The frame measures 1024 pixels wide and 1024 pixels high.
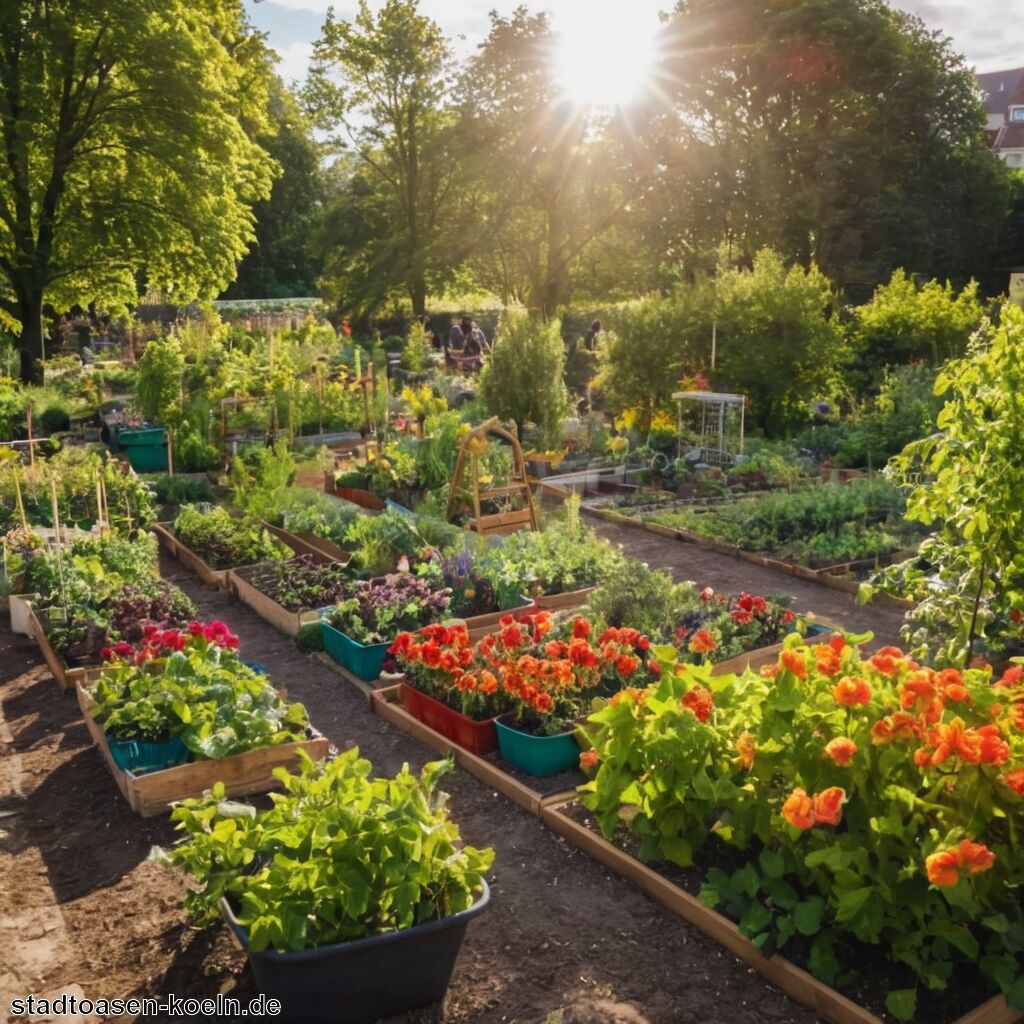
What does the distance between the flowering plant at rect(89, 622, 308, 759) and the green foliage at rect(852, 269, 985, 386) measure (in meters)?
11.5

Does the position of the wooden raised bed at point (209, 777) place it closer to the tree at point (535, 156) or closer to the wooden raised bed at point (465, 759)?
the wooden raised bed at point (465, 759)

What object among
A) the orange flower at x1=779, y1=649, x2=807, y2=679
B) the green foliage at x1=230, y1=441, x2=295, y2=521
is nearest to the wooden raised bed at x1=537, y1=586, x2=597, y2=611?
the green foliage at x1=230, y1=441, x2=295, y2=521

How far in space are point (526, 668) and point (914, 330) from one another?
11398 millimetres

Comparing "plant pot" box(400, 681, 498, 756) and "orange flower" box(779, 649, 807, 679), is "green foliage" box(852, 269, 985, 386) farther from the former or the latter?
"orange flower" box(779, 649, 807, 679)

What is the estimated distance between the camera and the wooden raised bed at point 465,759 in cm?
455

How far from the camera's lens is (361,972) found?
3107 millimetres

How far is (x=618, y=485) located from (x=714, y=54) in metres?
20.1

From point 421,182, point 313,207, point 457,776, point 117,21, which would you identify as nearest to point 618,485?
point 457,776

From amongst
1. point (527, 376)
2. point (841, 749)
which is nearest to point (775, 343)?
point (527, 376)

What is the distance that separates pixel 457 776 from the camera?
4.93m

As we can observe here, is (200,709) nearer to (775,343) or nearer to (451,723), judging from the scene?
(451,723)

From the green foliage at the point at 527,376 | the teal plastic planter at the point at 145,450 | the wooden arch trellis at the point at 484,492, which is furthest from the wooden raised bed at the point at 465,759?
the teal plastic planter at the point at 145,450

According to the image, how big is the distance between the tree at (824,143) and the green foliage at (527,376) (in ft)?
50.2

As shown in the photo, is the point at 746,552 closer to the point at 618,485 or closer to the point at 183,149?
the point at 618,485
